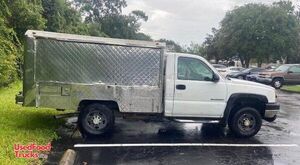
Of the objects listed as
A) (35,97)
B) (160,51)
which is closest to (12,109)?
(35,97)

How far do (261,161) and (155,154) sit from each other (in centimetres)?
200

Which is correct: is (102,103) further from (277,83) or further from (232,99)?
(277,83)

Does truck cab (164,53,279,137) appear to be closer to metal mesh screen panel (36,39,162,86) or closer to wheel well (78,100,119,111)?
metal mesh screen panel (36,39,162,86)

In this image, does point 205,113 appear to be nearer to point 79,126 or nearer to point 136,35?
point 79,126

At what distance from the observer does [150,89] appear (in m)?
9.14

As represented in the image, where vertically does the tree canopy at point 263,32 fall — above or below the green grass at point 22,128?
above

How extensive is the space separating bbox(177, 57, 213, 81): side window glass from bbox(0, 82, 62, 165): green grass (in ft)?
10.3

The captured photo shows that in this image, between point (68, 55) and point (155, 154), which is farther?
point (68, 55)

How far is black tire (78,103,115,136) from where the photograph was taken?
9.18 metres

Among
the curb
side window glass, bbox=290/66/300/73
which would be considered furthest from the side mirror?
side window glass, bbox=290/66/300/73

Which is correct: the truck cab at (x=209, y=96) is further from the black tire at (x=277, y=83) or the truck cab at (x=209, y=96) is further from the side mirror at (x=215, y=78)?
the black tire at (x=277, y=83)

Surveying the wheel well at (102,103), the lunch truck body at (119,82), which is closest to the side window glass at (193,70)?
the lunch truck body at (119,82)

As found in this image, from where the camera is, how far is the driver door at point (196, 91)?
9289 millimetres

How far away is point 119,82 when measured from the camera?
29.9 feet
